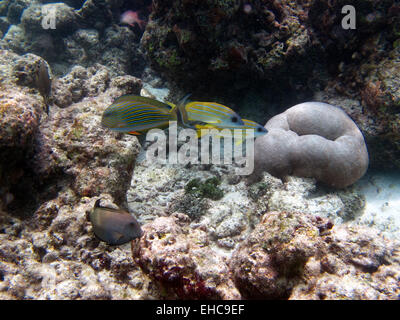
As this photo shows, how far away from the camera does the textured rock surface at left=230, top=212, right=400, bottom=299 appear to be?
186cm

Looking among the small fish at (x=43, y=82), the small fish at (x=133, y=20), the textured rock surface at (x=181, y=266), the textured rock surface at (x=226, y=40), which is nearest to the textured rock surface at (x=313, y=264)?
the textured rock surface at (x=181, y=266)

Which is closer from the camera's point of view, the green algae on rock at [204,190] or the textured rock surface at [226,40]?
the green algae on rock at [204,190]

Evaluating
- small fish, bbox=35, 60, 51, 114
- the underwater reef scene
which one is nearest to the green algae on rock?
the underwater reef scene

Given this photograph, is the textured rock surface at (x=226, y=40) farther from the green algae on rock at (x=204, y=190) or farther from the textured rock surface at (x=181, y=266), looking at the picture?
the textured rock surface at (x=181, y=266)

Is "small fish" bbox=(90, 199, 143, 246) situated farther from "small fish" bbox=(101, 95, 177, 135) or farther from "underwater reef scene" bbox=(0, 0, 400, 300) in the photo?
"small fish" bbox=(101, 95, 177, 135)

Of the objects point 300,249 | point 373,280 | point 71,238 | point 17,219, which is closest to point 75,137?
point 17,219

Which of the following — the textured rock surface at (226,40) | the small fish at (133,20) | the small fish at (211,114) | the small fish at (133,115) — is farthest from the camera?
the small fish at (133,20)

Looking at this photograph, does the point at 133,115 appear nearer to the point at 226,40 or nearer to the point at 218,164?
the point at 218,164

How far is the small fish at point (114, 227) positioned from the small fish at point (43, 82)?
283cm

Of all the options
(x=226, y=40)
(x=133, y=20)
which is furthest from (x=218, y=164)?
(x=133, y=20)

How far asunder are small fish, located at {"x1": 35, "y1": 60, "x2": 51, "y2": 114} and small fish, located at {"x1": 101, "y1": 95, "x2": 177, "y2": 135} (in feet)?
7.30

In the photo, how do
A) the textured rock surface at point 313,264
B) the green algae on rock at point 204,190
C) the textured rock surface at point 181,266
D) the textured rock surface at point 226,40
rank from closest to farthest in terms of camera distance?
the textured rock surface at point 313,264
the textured rock surface at point 181,266
the green algae on rock at point 204,190
the textured rock surface at point 226,40

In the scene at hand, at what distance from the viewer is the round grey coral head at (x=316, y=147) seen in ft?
12.7

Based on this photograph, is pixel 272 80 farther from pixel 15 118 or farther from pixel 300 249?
pixel 15 118
